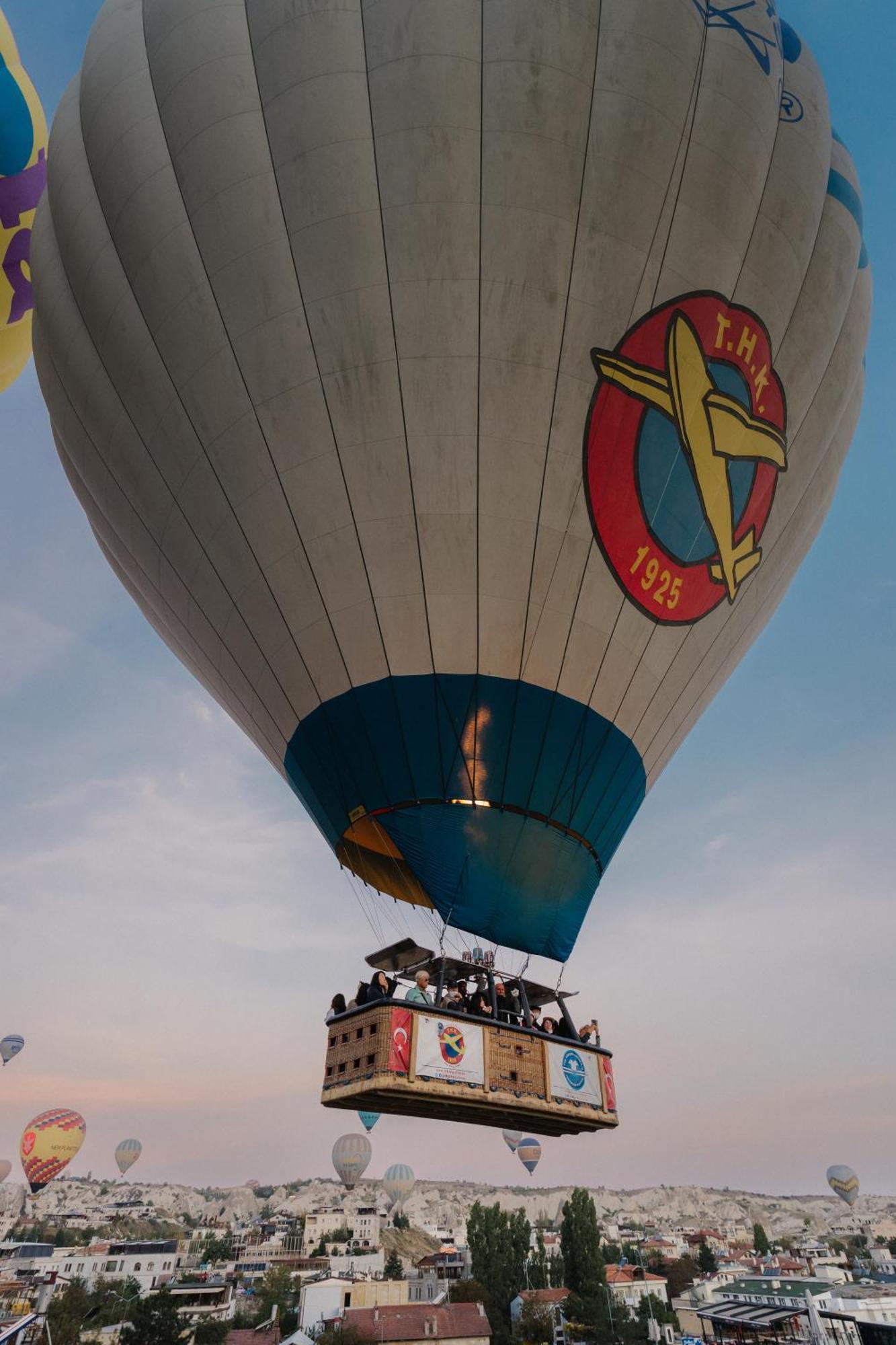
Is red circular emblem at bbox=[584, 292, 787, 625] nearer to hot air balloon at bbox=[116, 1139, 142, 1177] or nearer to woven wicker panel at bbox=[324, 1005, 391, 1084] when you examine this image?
woven wicker panel at bbox=[324, 1005, 391, 1084]

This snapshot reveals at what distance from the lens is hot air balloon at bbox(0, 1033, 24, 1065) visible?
42531 mm

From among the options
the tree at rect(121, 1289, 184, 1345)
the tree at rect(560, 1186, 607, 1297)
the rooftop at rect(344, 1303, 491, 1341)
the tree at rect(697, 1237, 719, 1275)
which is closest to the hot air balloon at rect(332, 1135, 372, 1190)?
the tree at rect(560, 1186, 607, 1297)

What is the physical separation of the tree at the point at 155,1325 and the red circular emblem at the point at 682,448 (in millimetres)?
36571

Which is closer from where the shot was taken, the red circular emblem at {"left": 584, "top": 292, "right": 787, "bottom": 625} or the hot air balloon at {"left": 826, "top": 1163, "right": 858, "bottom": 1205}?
the red circular emblem at {"left": 584, "top": 292, "right": 787, "bottom": 625}

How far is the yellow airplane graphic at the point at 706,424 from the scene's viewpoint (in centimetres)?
748

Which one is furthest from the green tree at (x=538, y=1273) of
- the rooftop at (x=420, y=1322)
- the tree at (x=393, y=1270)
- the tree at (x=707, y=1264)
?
the tree at (x=707, y=1264)

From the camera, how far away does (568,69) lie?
7.16 m

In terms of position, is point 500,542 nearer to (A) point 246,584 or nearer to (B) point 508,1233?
(A) point 246,584

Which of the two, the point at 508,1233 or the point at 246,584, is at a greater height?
the point at 246,584

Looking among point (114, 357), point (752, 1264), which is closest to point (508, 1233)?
point (752, 1264)

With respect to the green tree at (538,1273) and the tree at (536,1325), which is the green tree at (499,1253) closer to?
the green tree at (538,1273)

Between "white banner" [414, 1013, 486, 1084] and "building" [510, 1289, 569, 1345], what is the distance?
4320 centimetres

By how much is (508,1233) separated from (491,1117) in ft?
163

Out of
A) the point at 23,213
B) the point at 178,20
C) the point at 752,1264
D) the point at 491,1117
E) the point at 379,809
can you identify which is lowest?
Answer: the point at 752,1264
